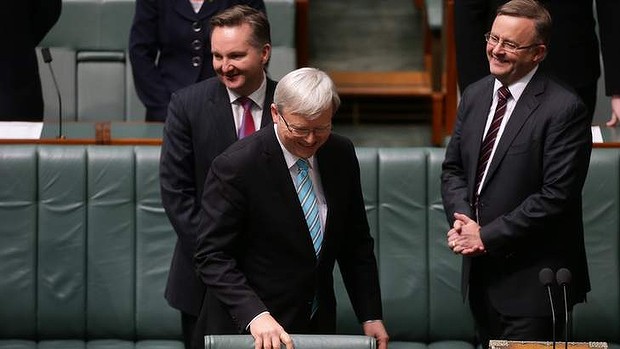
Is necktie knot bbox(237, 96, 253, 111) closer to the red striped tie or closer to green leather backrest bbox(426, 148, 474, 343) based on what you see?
the red striped tie

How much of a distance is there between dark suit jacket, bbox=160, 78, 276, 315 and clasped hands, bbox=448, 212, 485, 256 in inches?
22.9

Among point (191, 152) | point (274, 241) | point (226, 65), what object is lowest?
point (274, 241)

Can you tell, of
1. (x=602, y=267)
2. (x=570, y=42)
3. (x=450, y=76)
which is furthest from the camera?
(x=450, y=76)

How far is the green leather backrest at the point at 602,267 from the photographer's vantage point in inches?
188

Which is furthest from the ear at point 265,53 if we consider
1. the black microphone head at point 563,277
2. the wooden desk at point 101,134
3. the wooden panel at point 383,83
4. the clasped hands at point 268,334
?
the wooden panel at point 383,83

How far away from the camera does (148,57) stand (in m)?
5.45

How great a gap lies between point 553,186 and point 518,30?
42 cm

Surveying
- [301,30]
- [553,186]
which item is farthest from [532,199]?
[301,30]

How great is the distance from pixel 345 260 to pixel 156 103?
77.5 inches

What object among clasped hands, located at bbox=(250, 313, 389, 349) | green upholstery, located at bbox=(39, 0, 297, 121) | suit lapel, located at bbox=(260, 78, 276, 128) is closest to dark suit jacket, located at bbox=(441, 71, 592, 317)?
suit lapel, located at bbox=(260, 78, 276, 128)

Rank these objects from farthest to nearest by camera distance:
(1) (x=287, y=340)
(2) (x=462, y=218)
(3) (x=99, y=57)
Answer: (3) (x=99, y=57), (2) (x=462, y=218), (1) (x=287, y=340)

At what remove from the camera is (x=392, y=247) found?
4.86 metres

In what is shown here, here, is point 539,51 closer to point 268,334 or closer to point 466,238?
point 466,238

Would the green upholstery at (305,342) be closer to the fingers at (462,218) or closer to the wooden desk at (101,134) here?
→ the fingers at (462,218)
